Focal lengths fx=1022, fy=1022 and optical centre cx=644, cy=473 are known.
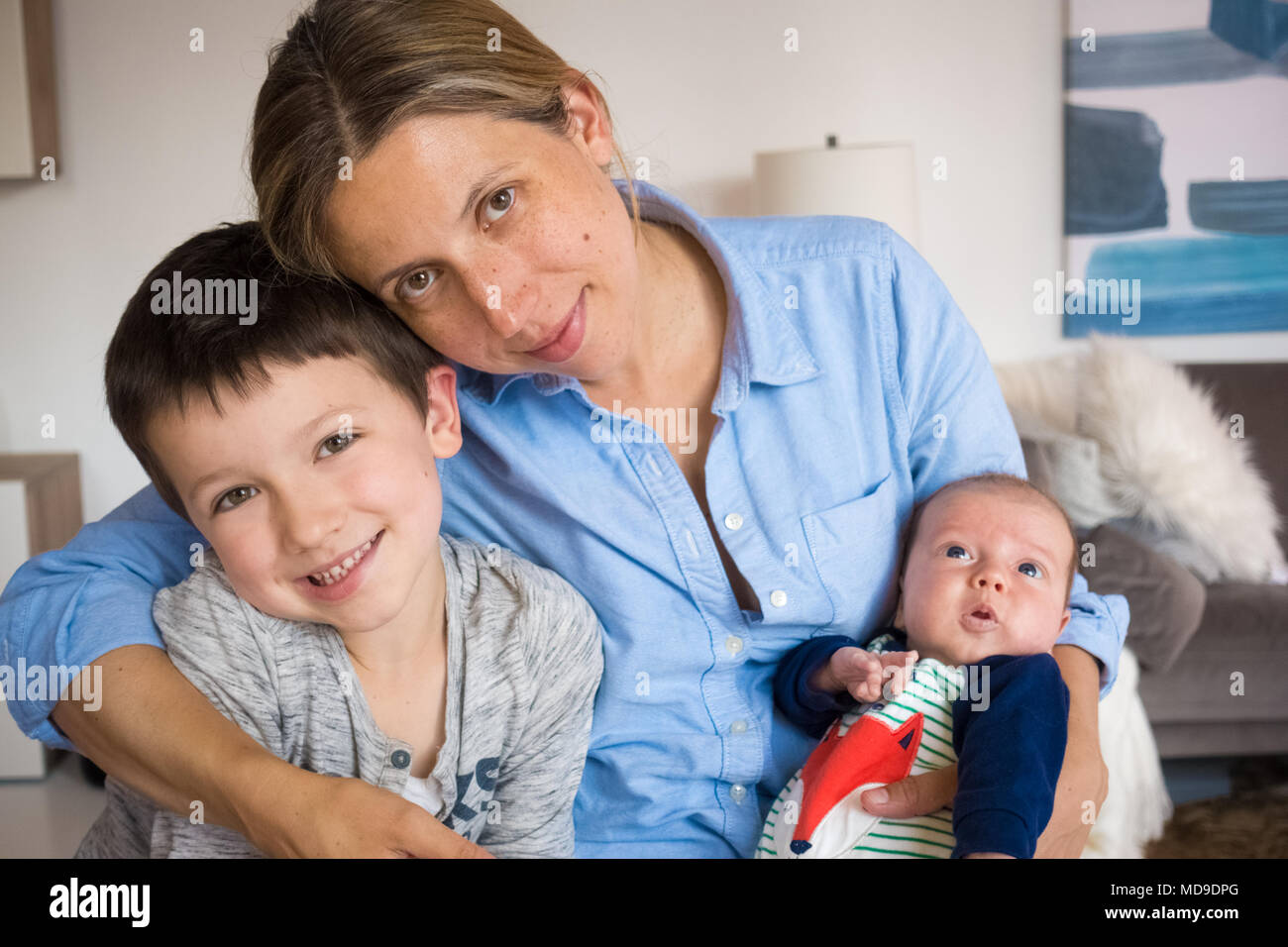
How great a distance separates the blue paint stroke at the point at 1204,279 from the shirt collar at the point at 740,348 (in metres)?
1.33

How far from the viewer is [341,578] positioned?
805 mm

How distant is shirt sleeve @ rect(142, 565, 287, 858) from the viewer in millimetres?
798

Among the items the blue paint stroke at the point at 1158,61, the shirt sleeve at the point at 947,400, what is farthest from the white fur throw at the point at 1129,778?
the blue paint stroke at the point at 1158,61

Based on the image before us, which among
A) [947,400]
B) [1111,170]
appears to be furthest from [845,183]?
[947,400]

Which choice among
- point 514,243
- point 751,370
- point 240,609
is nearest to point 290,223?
point 514,243

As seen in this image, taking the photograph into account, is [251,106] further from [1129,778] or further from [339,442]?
[1129,778]

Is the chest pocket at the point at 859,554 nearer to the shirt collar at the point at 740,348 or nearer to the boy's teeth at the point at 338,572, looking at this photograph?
the shirt collar at the point at 740,348

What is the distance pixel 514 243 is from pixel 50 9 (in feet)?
1.99

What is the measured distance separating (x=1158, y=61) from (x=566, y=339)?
178cm

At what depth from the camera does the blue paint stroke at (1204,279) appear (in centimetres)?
210
